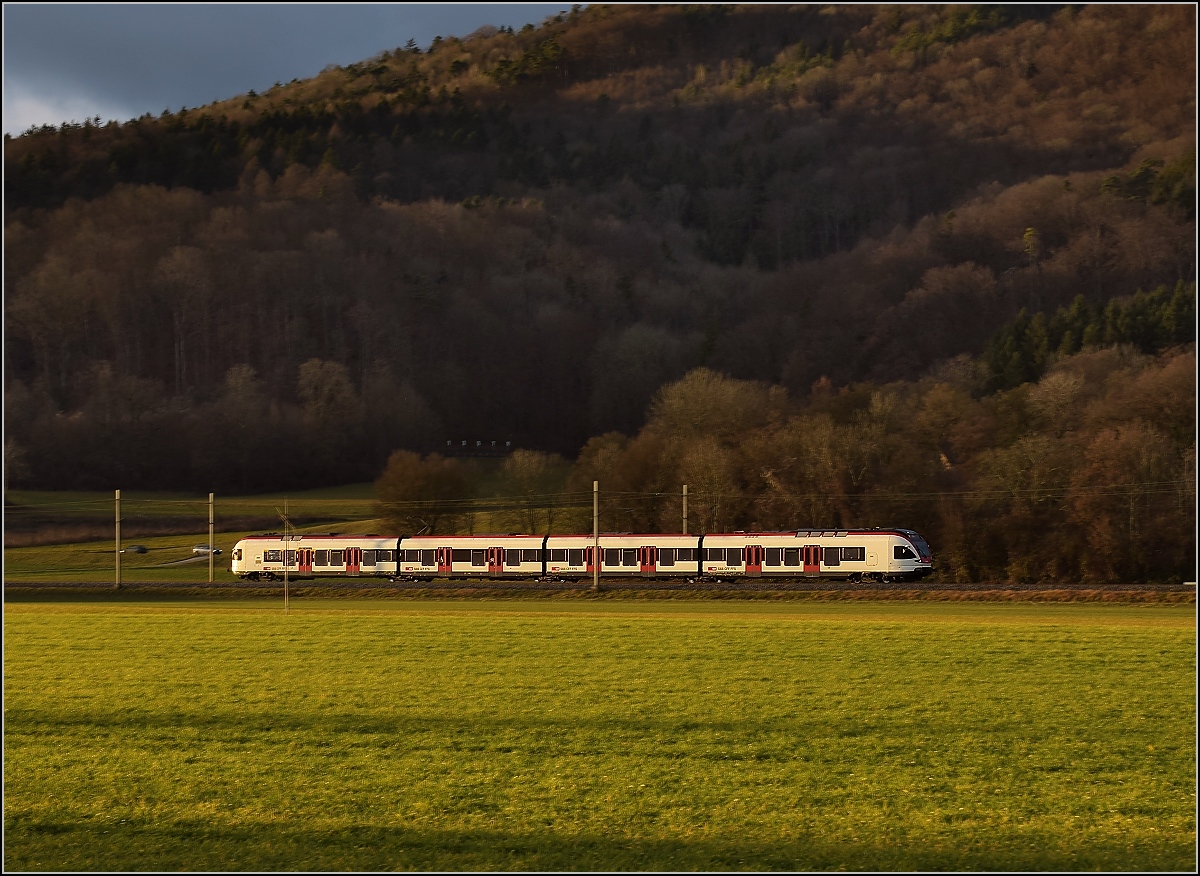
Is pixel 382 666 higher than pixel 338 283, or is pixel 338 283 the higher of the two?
pixel 338 283

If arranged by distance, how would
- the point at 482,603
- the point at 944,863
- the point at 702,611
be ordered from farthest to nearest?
1. the point at 482,603
2. the point at 702,611
3. the point at 944,863

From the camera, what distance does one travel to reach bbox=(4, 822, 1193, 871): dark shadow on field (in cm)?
1117

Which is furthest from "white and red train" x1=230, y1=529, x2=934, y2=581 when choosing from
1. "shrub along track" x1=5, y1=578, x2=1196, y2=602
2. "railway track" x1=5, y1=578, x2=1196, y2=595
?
"shrub along track" x1=5, y1=578, x2=1196, y2=602

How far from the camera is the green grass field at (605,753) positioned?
11766mm

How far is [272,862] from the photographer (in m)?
11.3

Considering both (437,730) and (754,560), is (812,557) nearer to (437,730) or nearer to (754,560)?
(754,560)

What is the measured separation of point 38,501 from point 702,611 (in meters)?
82.8

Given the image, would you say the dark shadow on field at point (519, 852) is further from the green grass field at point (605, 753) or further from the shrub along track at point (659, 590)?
the shrub along track at point (659, 590)

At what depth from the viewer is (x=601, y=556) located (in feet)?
197

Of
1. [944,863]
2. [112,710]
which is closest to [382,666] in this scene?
[112,710]

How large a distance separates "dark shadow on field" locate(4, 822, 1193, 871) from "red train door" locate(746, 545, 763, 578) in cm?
4484

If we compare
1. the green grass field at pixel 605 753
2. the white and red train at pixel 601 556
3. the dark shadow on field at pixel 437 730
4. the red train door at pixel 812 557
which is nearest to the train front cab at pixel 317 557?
the white and red train at pixel 601 556

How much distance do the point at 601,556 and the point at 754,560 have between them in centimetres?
783

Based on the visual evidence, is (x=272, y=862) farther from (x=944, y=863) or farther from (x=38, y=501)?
(x=38, y=501)
